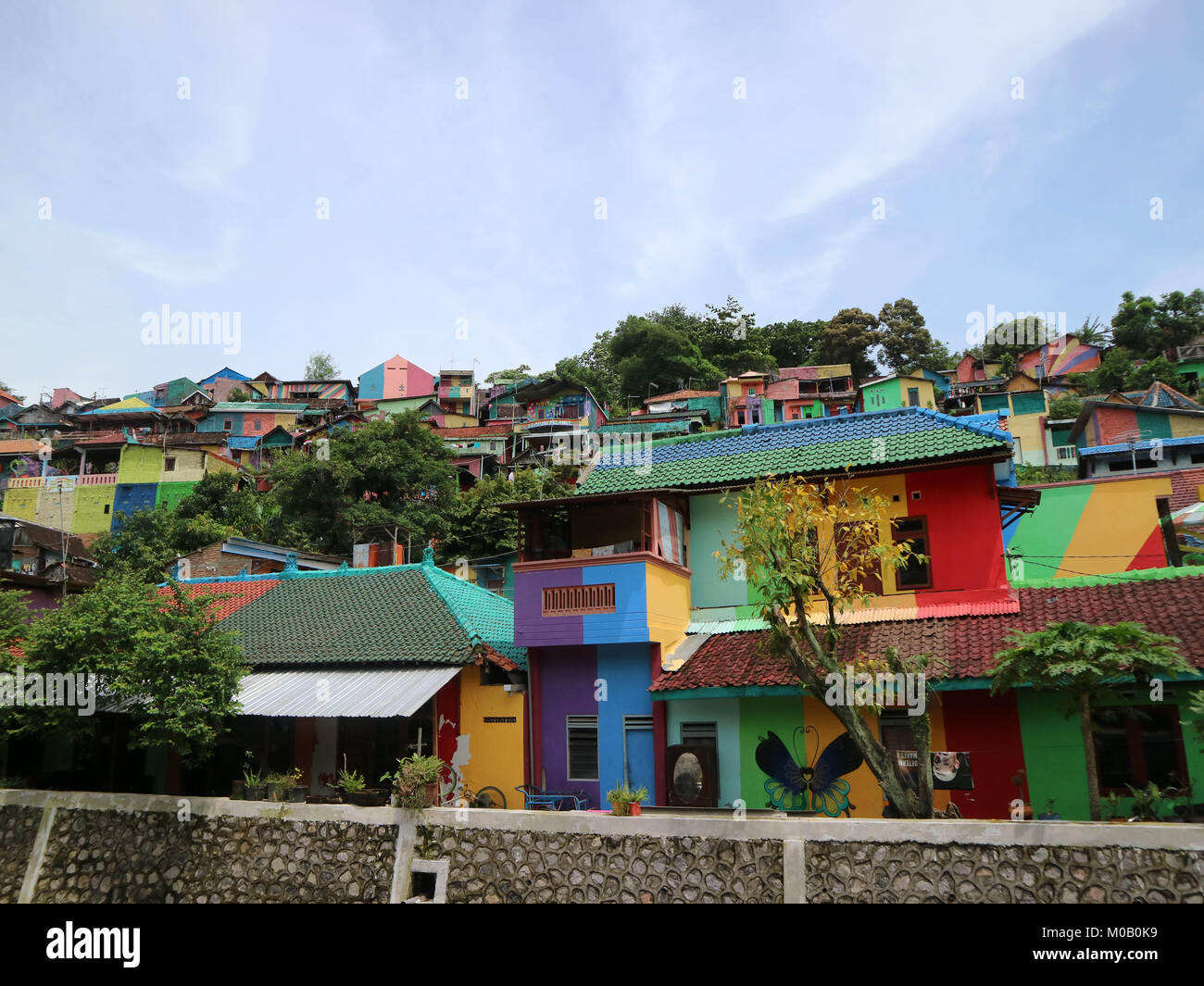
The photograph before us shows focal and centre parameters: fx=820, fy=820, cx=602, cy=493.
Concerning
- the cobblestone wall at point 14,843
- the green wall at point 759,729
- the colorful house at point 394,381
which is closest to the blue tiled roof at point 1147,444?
the green wall at point 759,729

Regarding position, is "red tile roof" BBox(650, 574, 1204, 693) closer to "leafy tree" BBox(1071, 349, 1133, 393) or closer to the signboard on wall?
the signboard on wall

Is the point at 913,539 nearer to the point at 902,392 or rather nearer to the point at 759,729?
the point at 759,729

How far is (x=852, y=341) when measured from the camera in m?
63.8

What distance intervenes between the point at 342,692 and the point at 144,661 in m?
3.47

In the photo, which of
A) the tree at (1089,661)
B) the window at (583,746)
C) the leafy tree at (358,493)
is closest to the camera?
the tree at (1089,661)

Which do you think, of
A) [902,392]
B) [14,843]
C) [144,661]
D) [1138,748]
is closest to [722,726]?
[1138,748]

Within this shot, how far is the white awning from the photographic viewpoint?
13938 mm

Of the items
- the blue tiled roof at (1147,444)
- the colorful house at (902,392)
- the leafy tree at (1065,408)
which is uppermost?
the colorful house at (902,392)

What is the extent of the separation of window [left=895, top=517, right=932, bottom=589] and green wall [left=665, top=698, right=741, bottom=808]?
3739 mm

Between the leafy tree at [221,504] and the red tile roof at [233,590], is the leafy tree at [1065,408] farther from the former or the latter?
the leafy tree at [221,504]

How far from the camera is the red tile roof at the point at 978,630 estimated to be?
1188 centimetres

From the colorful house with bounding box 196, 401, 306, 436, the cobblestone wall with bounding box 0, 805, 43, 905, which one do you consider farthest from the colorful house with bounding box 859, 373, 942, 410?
the cobblestone wall with bounding box 0, 805, 43, 905

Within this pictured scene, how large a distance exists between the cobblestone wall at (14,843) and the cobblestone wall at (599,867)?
7780mm
